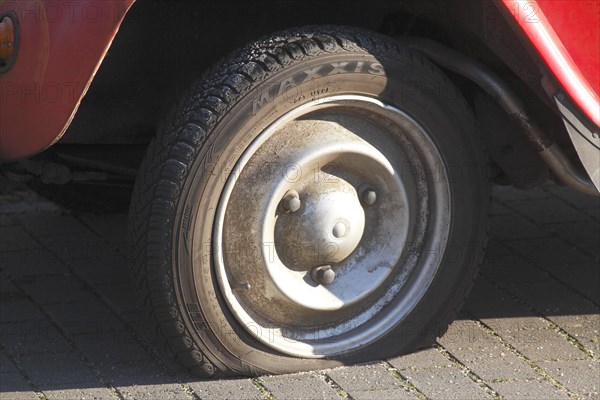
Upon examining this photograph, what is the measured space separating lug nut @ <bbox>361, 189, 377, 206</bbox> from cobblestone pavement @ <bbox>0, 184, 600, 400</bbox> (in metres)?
0.48

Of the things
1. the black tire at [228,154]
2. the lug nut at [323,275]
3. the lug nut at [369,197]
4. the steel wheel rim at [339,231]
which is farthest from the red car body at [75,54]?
the lug nut at [323,275]

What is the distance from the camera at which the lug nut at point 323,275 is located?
3135 millimetres

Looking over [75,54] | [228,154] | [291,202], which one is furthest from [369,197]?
[75,54]

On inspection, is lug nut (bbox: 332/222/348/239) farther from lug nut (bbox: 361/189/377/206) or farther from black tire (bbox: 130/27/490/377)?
black tire (bbox: 130/27/490/377)

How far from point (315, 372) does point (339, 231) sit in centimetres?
42

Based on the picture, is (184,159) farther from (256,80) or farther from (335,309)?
(335,309)

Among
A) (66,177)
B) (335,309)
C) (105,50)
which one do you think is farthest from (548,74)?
(66,177)

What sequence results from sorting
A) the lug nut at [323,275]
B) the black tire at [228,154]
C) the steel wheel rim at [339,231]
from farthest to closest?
the lug nut at [323,275], the steel wheel rim at [339,231], the black tire at [228,154]

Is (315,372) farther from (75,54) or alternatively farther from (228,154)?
(75,54)

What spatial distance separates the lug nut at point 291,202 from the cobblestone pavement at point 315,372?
49 centimetres

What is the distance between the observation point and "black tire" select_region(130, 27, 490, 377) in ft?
9.39

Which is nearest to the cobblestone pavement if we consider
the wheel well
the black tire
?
the black tire

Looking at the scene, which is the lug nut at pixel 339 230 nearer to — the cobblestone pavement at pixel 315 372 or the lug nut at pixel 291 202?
the lug nut at pixel 291 202

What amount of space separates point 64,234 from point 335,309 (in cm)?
148
